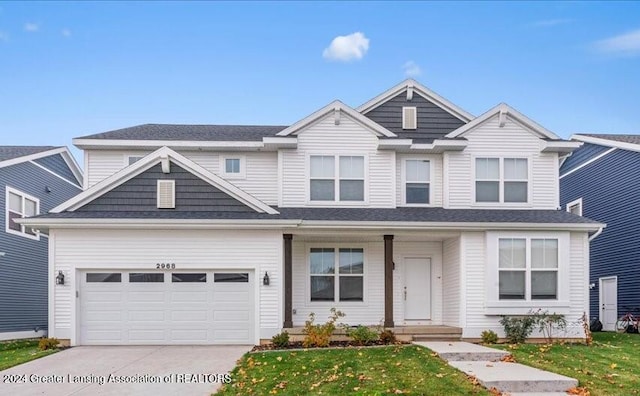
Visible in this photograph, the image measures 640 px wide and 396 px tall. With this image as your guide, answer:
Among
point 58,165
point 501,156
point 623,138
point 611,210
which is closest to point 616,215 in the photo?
point 611,210

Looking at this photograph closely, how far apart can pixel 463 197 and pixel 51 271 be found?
36.2 ft

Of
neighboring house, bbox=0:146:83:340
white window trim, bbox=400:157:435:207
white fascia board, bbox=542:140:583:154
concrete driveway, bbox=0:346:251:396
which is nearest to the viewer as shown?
concrete driveway, bbox=0:346:251:396

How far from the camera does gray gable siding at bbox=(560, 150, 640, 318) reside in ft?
63.4

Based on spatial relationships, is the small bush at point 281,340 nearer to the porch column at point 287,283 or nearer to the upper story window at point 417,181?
the porch column at point 287,283

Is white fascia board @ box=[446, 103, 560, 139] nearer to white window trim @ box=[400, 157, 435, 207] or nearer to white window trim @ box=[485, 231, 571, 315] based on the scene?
white window trim @ box=[400, 157, 435, 207]

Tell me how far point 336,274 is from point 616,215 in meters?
10.5

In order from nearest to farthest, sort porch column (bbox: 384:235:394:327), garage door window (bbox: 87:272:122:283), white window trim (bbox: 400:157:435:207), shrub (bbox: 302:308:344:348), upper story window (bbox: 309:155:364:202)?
shrub (bbox: 302:308:344:348) < garage door window (bbox: 87:272:122:283) < porch column (bbox: 384:235:394:327) < upper story window (bbox: 309:155:364:202) < white window trim (bbox: 400:157:435:207)

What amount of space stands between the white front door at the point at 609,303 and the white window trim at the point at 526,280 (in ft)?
22.0

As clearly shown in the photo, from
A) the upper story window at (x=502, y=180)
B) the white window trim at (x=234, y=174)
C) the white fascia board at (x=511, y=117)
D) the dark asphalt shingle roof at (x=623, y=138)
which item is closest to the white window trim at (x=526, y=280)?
the upper story window at (x=502, y=180)

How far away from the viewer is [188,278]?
15.0 metres

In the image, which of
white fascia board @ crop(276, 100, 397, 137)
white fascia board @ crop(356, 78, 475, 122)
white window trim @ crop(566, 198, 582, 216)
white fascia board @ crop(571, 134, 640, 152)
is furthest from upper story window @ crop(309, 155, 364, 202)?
white window trim @ crop(566, 198, 582, 216)

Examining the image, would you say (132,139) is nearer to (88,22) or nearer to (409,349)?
(88,22)

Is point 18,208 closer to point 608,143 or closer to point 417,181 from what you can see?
point 417,181

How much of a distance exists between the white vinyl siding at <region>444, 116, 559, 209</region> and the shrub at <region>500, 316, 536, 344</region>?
3.33m
